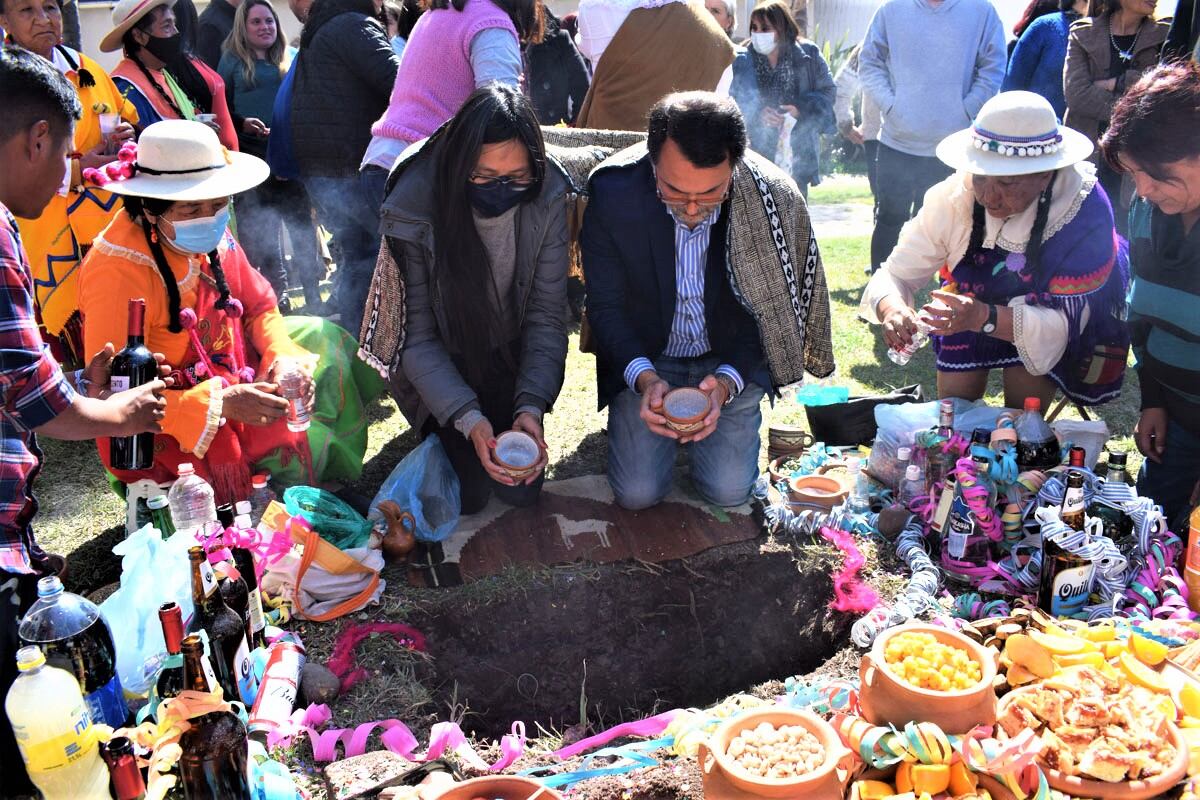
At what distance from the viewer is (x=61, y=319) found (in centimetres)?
467

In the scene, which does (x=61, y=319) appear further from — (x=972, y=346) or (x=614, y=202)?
(x=972, y=346)

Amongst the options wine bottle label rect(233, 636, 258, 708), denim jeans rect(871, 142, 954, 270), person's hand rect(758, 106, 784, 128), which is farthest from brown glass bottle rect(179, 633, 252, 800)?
person's hand rect(758, 106, 784, 128)

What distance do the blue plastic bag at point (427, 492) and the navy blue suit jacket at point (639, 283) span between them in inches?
31.3

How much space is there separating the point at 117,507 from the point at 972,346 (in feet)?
13.4

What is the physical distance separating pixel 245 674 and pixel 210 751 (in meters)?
0.62

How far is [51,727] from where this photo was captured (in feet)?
6.99

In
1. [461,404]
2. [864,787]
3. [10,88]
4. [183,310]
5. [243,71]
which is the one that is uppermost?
[10,88]

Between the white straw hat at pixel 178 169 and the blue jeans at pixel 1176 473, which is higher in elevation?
the white straw hat at pixel 178 169

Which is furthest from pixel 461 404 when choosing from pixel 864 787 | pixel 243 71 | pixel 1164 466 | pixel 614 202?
pixel 243 71

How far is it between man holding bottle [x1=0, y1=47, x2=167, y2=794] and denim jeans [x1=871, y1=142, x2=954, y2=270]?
17.4 feet

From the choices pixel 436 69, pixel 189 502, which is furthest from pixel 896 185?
pixel 189 502

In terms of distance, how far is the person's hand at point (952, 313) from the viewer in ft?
12.6

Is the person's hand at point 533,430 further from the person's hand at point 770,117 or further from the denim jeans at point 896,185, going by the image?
the person's hand at point 770,117

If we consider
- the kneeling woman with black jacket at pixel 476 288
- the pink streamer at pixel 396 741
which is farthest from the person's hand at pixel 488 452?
the pink streamer at pixel 396 741
